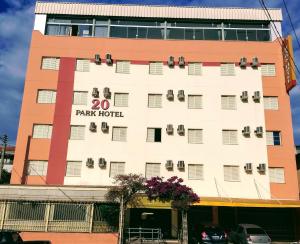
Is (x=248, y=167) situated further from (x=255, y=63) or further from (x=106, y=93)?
(x=106, y=93)

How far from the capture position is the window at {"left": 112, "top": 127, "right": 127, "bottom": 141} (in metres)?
36.9

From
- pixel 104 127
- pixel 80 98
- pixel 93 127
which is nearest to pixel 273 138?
pixel 104 127

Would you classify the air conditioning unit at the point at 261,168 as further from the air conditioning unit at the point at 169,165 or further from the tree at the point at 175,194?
the tree at the point at 175,194

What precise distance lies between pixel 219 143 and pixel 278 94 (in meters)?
8.26

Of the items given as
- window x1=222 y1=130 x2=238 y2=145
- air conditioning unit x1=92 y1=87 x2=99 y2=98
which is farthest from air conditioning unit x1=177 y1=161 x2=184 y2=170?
air conditioning unit x1=92 y1=87 x2=99 y2=98

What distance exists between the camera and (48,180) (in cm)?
3541

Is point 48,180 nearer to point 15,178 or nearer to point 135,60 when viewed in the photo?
point 15,178

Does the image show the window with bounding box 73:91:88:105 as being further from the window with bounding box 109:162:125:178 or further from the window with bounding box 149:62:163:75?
the window with bounding box 149:62:163:75

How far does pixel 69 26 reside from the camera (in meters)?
41.2

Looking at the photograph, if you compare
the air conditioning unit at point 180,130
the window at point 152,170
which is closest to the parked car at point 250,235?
the window at point 152,170

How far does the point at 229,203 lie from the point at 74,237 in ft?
43.8

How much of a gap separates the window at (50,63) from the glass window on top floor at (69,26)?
3.32 meters

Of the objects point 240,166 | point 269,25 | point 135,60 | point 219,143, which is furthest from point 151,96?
point 269,25

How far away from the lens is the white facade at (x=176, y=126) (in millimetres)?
35625
